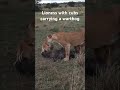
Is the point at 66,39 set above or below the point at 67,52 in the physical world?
above

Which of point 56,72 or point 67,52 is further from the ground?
point 67,52

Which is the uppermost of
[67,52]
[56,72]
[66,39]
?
[66,39]

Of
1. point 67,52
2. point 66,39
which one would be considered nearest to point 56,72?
point 67,52

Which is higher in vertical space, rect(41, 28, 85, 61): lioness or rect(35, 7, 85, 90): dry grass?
rect(41, 28, 85, 61): lioness

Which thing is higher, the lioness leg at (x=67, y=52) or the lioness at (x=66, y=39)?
the lioness at (x=66, y=39)

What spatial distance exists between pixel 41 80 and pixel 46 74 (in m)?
0.10

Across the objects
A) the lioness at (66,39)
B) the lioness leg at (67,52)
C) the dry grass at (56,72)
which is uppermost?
the lioness at (66,39)

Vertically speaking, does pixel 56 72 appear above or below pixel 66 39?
below

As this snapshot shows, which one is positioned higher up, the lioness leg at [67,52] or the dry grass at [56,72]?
the lioness leg at [67,52]

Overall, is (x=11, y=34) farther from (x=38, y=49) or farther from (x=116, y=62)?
(x=116, y=62)

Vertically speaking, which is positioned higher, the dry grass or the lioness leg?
the lioness leg

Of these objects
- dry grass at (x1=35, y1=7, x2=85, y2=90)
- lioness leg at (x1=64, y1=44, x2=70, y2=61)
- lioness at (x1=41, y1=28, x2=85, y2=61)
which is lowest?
dry grass at (x1=35, y1=7, x2=85, y2=90)

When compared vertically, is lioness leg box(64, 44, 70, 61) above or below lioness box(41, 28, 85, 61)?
below

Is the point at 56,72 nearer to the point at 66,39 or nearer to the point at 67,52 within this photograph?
the point at 67,52
